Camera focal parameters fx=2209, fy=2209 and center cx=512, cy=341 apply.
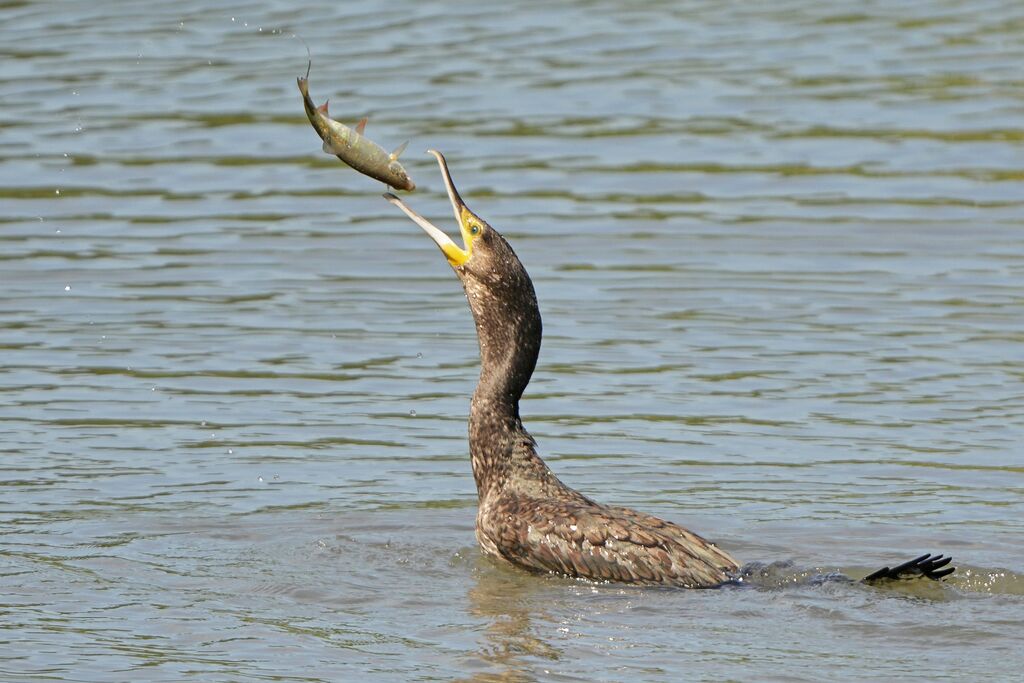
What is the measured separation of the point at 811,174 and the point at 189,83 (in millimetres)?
6033

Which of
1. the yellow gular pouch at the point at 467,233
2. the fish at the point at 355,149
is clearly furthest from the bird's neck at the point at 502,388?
the fish at the point at 355,149

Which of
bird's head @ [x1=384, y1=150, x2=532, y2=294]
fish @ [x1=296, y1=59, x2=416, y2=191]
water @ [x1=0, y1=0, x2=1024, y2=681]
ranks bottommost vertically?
water @ [x1=0, y1=0, x2=1024, y2=681]

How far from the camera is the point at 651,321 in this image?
510 inches

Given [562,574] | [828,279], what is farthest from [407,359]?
[562,574]

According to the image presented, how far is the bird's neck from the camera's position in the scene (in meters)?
9.25

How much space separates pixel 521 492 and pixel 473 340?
3742 mm

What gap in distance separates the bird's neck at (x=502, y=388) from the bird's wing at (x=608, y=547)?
371 millimetres

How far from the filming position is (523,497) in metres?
9.07

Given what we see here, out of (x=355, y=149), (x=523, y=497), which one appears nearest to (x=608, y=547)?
(x=523, y=497)

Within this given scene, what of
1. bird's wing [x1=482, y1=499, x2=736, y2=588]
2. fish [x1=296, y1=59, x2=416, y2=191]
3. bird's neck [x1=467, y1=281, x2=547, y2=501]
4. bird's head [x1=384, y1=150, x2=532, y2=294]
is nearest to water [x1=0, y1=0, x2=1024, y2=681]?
bird's wing [x1=482, y1=499, x2=736, y2=588]

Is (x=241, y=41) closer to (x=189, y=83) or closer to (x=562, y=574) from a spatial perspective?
(x=189, y=83)

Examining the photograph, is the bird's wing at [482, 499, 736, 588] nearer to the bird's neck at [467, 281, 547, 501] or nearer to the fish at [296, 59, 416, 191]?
the bird's neck at [467, 281, 547, 501]

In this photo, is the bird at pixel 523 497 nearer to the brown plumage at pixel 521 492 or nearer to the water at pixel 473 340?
the brown plumage at pixel 521 492

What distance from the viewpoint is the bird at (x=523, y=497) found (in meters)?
8.54
